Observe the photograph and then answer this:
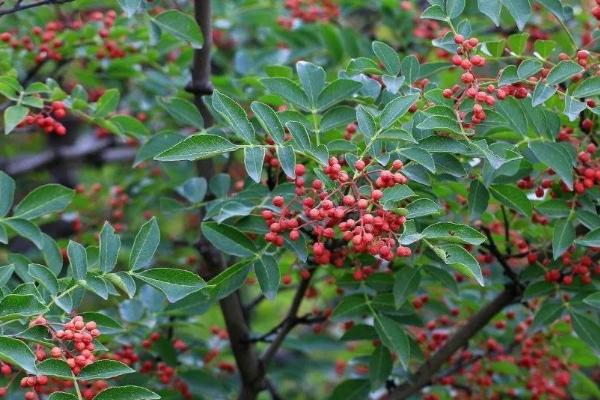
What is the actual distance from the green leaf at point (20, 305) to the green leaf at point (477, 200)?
3.24 ft

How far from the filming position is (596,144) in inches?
91.6

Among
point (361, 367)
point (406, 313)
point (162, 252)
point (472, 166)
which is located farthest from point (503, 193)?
point (162, 252)

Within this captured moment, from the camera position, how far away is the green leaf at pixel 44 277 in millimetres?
1954

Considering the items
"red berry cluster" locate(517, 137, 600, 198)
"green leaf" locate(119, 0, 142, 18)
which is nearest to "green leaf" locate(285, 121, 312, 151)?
"green leaf" locate(119, 0, 142, 18)

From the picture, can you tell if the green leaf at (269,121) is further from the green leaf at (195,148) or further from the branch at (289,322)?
the branch at (289,322)

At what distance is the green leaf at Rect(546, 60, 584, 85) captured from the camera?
2.03m

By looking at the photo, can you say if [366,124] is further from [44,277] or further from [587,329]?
[587,329]

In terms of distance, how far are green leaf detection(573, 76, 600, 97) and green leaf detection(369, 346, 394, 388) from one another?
0.91 meters

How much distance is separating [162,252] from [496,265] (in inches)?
44.8

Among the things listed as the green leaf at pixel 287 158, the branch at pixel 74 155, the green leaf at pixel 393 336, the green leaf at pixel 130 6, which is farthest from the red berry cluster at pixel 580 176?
the branch at pixel 74 155

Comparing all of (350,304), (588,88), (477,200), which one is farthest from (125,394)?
(588,88)

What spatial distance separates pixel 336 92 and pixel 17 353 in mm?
960

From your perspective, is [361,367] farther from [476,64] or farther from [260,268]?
[476,64]

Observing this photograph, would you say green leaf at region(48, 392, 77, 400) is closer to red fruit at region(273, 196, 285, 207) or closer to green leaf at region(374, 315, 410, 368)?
red fruit at region(273, 196, 285, 207)
